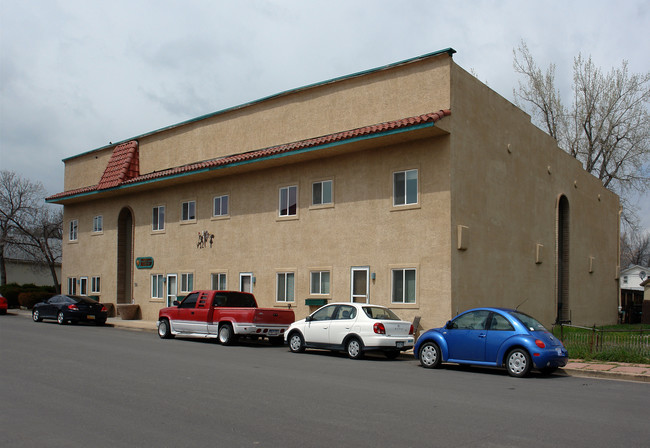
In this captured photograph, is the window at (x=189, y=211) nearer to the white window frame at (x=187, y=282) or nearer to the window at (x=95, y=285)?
the white window frame at (x=187, y=282)

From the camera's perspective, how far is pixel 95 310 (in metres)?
27.7

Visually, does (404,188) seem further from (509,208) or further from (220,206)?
(220,206)

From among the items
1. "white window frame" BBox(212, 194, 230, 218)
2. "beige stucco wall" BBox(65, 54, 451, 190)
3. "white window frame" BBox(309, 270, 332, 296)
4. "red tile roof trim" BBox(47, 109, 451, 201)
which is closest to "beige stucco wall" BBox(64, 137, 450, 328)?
"white window frame" BBox(309, 270, 332, 296)

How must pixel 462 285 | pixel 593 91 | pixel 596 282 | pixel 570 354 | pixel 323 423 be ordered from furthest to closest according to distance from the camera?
1. pixel 593 91
2. pixel 596 282
3. pixel 462 285
4. pixel 570 354
5. pixel 323 423

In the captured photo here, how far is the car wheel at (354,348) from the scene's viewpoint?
16203 millimetres

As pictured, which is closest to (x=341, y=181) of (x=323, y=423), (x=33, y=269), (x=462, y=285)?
(x=462, y=285)

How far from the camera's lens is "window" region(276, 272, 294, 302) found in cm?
2322

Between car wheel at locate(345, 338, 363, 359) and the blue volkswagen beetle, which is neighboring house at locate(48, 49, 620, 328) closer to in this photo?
car wheel at locate(345, 338, 363, 359)

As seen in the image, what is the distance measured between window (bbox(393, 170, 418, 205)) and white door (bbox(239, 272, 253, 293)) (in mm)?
7578

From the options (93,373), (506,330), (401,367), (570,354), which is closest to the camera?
(93,373)

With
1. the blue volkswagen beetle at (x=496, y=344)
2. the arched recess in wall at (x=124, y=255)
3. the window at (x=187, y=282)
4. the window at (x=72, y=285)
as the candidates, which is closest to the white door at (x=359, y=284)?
the blue volkswagen beetle at (x=496, y=344)

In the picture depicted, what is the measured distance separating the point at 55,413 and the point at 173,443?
246cm

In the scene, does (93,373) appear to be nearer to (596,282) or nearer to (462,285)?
(462,285)

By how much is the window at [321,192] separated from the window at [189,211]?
746cm
